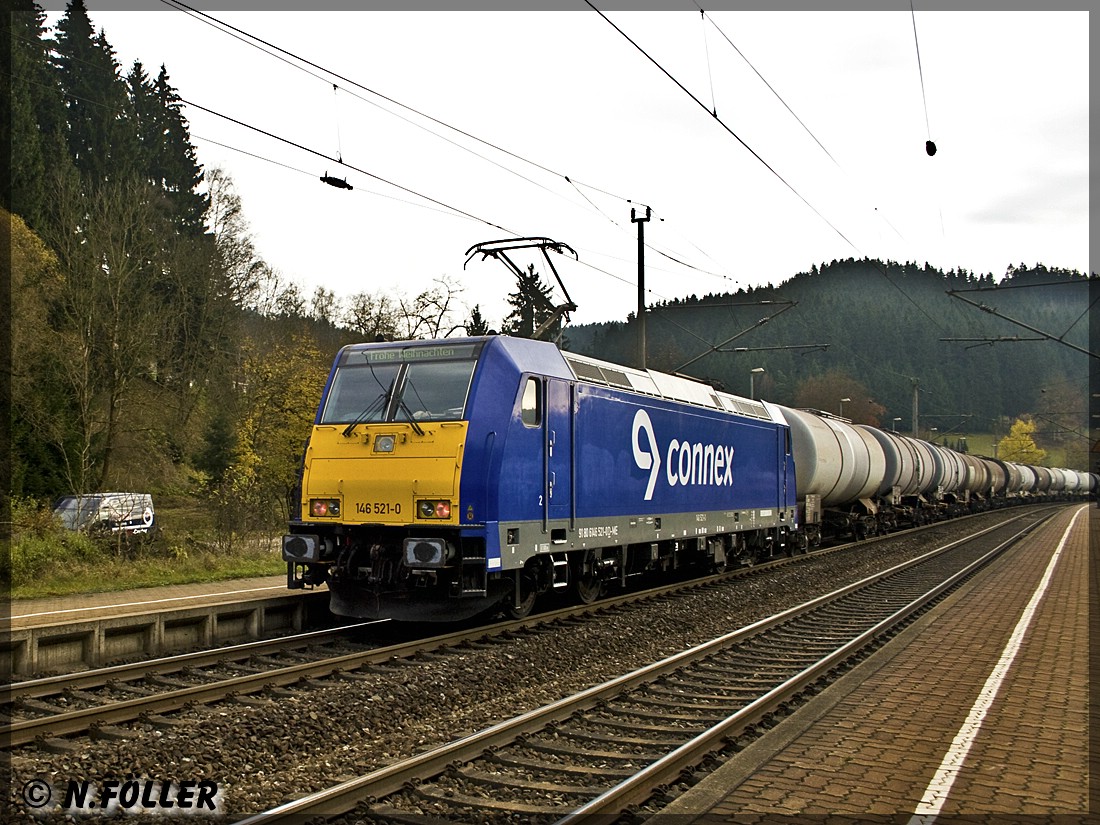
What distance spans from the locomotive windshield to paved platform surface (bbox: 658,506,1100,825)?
5446mm

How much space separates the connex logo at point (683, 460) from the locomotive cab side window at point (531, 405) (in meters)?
2.92

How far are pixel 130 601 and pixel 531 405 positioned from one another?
6866 mm

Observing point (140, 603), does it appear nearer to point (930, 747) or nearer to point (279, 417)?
point (930, 747)

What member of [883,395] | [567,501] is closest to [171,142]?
[567,501]

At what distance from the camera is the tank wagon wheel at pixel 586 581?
14094mm

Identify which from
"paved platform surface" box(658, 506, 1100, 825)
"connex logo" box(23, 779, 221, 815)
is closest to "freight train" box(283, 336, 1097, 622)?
"paved platform surface" box(658, 506, 1100, 825)

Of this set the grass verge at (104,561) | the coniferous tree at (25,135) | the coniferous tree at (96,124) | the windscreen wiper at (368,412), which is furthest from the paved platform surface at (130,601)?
the coniferous tree at (96,124)

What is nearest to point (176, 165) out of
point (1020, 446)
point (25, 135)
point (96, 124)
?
point (96, 124)

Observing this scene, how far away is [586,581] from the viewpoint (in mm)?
14609

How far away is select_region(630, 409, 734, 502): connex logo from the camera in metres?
15.3

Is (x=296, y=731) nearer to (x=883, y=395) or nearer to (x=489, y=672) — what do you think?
(x=489, y=672)

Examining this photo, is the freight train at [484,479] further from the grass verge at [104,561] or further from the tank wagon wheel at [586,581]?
the grass verge at [104,561]

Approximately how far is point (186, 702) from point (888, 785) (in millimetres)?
5428

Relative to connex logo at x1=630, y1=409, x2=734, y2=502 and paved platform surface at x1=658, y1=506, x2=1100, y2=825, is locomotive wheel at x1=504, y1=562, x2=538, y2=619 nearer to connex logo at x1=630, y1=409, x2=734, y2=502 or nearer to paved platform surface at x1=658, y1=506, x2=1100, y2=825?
connex logo at x1=630, y1=409, x2=734, y2=502
